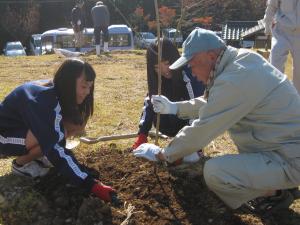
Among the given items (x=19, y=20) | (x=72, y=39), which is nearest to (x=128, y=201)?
(x=72, y=39)

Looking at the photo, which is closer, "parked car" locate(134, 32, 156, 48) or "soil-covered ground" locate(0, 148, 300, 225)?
"soil-covered ground" locate(0, 148, 300, 225)

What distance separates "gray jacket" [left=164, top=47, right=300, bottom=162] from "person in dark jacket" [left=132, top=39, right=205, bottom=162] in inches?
38.7

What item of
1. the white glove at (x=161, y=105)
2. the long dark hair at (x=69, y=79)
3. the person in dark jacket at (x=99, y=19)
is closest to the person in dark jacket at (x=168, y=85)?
the white glove at (x=161, y=105)

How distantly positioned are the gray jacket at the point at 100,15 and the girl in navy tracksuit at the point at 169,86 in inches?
423

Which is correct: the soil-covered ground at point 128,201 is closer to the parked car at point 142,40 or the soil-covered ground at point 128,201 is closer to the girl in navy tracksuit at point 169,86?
the girl in navy tracksuit at point 169,86

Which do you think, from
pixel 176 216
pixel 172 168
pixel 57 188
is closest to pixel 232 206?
pixel 176 216

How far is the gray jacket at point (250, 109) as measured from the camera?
95.8 inches

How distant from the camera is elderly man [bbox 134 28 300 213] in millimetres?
2449

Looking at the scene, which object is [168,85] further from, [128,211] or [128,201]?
[128,211]

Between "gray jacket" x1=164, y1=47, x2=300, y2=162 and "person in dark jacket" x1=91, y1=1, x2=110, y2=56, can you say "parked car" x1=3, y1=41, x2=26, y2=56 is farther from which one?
"gray jacket" x1=164, y1=47, x2=300, y2=162

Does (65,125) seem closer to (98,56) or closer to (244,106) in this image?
(244,106)

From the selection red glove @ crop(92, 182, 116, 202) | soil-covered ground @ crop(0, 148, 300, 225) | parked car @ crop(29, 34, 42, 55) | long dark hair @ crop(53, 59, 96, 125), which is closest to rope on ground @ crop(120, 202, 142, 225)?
soil-covered ground @ crop(0, 148, 300, 225)

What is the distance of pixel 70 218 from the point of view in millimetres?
2732

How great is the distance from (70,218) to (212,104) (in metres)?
1.10
